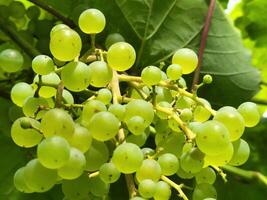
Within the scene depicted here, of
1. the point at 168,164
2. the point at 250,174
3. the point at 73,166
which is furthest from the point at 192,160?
the point at 250,174

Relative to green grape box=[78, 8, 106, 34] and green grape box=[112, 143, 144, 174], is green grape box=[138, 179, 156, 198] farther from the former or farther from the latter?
green grape box=[78, 8, 106, 34]

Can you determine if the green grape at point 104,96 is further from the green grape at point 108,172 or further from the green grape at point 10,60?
the green grape at point 10,60

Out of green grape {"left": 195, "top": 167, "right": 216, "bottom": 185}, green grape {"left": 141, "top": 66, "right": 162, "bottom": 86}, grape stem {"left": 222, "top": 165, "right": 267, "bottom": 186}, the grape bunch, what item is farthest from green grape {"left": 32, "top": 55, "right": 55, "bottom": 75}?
grape stem {"left": 222, "top": 165, "right": 267, "bottom": 186}

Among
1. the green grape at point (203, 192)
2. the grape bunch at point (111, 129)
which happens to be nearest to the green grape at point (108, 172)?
the grape bunch at point (111, 129)

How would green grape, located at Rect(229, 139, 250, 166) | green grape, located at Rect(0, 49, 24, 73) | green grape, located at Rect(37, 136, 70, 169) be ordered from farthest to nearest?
green grape, located at Rect(0, 49, 24, 73) < green grape, located at Rect(229, 139, 250, 166) < green grape, located at Rect(37, 136, 70, 169)

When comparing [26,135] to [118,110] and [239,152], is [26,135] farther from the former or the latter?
[239,152]

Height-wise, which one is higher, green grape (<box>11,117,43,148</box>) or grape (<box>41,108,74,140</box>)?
grape (<box>41,108,74,140</box>)

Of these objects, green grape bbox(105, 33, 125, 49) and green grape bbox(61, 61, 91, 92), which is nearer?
green grape bbox(61, 61, 91, 92)
